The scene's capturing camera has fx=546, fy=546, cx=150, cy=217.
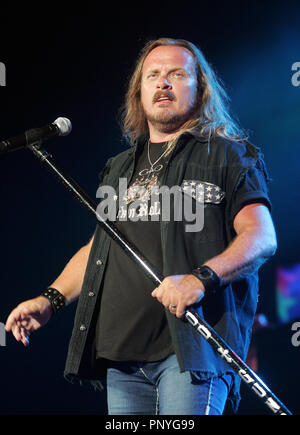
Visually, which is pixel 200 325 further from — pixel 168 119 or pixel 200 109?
pixel 200 109

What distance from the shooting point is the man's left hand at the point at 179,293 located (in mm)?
1471

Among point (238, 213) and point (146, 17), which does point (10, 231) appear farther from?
point (238, 213)

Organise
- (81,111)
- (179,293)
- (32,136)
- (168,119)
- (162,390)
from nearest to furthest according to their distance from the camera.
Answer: (179,293) → (162,390) → (32,136) → (168,119) → (81,111)

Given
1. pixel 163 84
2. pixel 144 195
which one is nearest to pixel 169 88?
pixel 163 84

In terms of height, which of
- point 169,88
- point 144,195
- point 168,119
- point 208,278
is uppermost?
point 169,88

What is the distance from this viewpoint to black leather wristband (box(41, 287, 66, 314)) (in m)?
2.00

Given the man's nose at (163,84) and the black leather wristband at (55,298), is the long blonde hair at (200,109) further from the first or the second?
the black leather wristband at (55,298)

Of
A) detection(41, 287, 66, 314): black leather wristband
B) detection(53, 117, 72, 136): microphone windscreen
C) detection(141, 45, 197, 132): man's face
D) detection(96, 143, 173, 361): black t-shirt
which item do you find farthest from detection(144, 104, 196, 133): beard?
detection(41, 287, 66, 314): black leather wristband

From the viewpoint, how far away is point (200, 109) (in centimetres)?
229

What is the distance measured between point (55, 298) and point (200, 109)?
0.98 m

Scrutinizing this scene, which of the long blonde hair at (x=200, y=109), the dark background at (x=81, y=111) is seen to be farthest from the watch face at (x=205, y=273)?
the dark background at (x=81, y=111)

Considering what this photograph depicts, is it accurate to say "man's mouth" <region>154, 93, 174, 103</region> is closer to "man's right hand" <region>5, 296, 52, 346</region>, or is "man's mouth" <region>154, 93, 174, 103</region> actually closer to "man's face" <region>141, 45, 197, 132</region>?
"man's face" <region>141, 45, 197, 132</region>

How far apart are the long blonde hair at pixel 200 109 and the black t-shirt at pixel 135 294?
21cm
